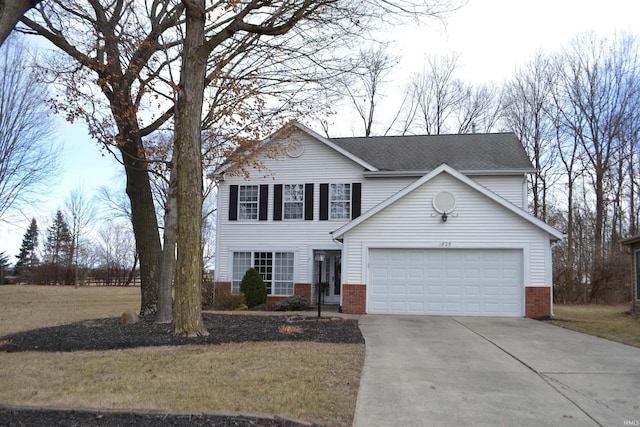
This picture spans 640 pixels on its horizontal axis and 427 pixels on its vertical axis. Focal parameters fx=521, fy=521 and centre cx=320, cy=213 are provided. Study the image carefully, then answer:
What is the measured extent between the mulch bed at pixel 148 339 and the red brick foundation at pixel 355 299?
82.1 inches

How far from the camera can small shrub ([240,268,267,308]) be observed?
19.5m

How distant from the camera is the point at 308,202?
2050 centimetres

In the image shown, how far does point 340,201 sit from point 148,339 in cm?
1149

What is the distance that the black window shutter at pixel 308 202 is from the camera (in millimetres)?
20438

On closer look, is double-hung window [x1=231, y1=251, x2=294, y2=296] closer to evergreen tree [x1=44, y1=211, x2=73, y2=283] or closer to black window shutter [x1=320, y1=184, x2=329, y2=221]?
black window shutter [x1=320, y1=184, x2=329, y2=221]

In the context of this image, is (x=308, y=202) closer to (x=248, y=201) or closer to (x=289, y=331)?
(x=248, y=201)

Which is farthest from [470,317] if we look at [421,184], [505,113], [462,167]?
[505,113]

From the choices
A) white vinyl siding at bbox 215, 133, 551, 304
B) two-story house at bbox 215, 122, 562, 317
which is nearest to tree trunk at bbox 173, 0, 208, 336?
two-story house at bbox 215, 122, 562, 317

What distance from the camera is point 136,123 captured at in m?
14.1

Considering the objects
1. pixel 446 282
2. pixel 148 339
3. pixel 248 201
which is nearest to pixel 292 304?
pixel 248 201

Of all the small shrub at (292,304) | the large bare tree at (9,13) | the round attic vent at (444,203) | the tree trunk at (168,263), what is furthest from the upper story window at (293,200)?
the large bare tree at (9,13)

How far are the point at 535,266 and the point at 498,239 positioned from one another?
138 cm

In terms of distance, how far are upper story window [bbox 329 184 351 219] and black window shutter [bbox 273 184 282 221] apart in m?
2.01

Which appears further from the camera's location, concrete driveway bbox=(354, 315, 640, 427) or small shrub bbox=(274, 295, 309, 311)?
small shrub bbox=(274, 295, 309, 311)
